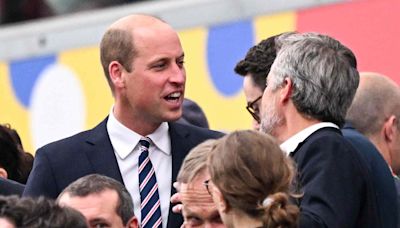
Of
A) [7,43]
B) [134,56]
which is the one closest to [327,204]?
[134,56]

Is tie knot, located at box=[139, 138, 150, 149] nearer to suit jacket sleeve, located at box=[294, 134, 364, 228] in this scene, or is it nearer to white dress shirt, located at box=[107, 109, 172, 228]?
white dress shirt, located at box=[107, 109, 172, 228]

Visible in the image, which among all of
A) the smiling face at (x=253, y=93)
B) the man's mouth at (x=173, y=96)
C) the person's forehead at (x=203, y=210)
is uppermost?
the man's mouth at (x=173, y=96)

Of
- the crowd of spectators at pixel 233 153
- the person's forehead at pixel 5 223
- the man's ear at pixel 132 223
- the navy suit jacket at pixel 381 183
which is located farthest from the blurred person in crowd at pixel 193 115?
the person's forehead at pixel 5 223

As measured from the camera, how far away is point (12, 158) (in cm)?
646

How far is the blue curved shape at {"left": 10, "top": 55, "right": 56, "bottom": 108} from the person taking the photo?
949cm

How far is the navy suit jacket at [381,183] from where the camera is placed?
4.93m

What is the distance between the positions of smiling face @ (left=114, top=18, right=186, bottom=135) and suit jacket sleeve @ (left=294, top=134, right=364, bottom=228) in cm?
79

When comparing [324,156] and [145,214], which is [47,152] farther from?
[324,156]

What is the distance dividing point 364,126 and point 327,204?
1418 millimetres

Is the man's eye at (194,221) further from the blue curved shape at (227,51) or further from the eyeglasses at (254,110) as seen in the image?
the blue curved shape at (227,51)

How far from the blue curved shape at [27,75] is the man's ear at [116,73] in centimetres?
383

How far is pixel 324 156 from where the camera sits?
4832mm

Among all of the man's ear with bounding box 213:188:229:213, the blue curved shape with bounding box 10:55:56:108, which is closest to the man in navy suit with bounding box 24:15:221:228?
the man's ear with bounding box 213:188:229:213

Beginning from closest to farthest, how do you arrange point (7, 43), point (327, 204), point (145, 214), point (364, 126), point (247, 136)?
point (247, 136) < point (327, 204) < point (145, 214) < point (364, 126) < point (7, 43)
